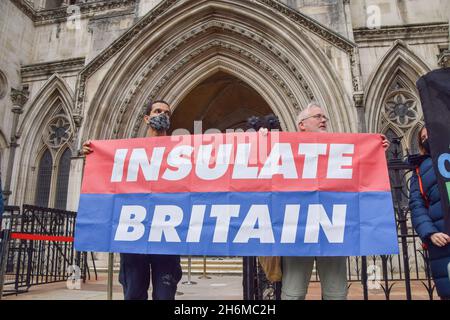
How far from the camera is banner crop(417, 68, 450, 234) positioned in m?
3.02

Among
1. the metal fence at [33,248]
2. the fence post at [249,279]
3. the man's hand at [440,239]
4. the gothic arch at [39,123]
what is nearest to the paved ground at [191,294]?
the metal fence at [33,248]

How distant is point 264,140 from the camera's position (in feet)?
11.4

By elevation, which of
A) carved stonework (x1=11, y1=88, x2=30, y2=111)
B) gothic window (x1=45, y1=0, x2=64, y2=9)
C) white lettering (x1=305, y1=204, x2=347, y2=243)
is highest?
gothic window (x1=45, y1=0, x2=64, y2=9)

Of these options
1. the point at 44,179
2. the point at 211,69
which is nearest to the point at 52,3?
the point at 44,179

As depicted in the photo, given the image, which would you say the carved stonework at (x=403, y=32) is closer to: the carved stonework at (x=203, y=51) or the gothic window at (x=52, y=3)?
the carved stonework at (x=203, y=51)

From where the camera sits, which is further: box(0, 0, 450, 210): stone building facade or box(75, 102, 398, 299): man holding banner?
box(0, 0, 450, 210): stone building facade

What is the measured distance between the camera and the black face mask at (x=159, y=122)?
11.5 ft

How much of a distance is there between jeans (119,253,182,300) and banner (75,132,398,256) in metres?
0.09

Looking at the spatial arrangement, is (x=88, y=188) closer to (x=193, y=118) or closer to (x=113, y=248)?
(x=113, y=248)

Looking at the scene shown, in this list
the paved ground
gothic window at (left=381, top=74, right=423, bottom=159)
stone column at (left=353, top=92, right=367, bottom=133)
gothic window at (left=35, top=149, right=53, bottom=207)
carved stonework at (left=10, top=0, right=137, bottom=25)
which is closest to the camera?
the paved ground

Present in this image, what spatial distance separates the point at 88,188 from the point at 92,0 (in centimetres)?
1489

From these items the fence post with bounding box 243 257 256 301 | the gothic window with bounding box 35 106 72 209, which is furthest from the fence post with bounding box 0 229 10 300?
the gothic window with bounding box 35 106 72 209

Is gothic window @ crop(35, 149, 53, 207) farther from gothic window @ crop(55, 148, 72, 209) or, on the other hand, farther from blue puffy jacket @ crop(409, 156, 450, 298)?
blue puffy jacket @ crop(409, 156, 450, 298)
